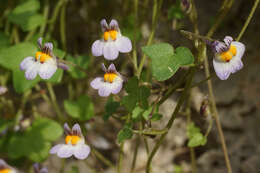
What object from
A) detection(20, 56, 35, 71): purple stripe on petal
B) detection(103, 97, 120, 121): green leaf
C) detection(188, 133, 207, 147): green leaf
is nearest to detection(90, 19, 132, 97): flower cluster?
detection(103, 97, 120, 121): green leaf

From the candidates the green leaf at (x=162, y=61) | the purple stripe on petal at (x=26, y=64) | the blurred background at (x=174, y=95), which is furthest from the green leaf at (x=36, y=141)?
the green leaf at (x=162, y=61)

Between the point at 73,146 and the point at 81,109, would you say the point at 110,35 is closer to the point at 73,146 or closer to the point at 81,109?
the point at 73,146

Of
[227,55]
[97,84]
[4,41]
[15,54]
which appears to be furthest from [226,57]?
[4,41]

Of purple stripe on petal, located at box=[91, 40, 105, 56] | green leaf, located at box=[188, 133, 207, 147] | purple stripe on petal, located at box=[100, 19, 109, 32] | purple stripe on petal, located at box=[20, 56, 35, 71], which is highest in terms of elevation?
purple stripe on petal, located at box=[100, 19, 109, 32]

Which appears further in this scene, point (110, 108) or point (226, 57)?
point (110, 108)

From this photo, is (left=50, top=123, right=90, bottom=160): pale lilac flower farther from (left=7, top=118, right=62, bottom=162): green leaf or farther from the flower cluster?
(left=7, top=118, right=62, bottom=162): green leaf

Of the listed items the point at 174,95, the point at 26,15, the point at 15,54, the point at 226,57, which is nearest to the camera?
the point at 226,57

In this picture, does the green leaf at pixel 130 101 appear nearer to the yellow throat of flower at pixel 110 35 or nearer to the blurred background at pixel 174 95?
the yellow throat of flower at pixel 110 35
